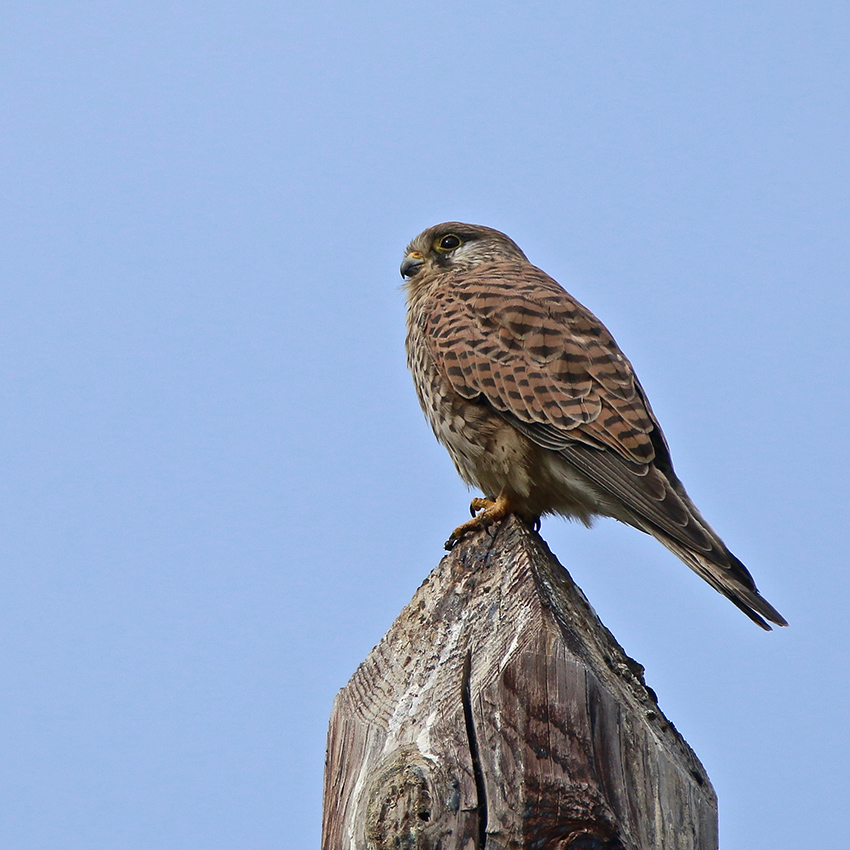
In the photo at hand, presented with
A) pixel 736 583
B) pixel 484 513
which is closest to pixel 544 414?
pixel 484 513

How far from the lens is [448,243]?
5.37m

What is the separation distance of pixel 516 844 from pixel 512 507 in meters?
1.87

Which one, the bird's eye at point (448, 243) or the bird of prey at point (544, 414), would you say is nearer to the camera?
the bird of prey at point (544, 414)

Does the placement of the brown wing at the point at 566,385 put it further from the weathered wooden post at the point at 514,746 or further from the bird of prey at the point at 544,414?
the weathered wooden post at the point at 514,746

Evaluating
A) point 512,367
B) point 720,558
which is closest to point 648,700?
point 720,558

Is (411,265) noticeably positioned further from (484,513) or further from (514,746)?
(514,746)

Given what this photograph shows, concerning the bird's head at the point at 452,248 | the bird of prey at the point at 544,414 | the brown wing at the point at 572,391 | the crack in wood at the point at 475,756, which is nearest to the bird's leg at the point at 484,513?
the bird of prey at the point at 544,414

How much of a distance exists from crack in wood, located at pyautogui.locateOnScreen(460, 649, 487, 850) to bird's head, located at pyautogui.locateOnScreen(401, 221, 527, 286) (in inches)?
130

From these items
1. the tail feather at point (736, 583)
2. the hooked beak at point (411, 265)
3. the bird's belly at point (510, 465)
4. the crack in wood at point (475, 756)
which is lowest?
the crack in wood at point (475, 756)

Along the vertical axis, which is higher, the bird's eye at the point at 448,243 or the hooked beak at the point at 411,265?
the bird's eye at the point at 448,243

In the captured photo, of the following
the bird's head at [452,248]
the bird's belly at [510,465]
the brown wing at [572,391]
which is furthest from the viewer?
the bird's head at [452,248]

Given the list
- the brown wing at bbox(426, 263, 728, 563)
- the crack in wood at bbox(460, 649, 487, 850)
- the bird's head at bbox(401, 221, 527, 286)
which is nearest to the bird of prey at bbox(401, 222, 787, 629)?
the brown wing at bbox(426, 263, 728, 563)

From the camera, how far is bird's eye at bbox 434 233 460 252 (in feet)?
17.6

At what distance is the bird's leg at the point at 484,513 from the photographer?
306 cm
